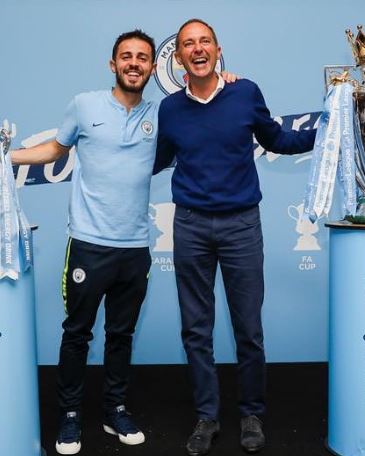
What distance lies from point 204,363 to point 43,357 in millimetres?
1165

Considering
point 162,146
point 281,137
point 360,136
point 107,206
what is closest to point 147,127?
point 162,146

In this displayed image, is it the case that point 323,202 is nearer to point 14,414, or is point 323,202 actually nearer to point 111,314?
point 111,314

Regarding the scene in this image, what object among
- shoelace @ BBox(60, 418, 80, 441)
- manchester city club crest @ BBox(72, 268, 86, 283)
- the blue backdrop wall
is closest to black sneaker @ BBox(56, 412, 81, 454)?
shoelace @ BBox(60, 418, 80, 441)

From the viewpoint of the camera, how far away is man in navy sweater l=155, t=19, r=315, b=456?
198 centimetres

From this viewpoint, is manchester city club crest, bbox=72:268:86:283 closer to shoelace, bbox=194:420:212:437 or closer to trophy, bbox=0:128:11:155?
trophy, bbox=0:128:11:155

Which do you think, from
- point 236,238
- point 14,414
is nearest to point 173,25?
point 236,238

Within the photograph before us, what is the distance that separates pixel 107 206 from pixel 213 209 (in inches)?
14.2

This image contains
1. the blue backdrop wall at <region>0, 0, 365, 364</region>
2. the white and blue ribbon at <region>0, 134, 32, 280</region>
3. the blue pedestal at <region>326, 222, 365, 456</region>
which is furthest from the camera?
the blue backdrop wall at <region>0, 0, 365, 364</region>

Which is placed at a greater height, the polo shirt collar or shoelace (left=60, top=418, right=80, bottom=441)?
the polo shirt collar

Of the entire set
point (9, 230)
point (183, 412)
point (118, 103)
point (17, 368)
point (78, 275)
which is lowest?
point (183, 412)

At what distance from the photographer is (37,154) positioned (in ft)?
6.74

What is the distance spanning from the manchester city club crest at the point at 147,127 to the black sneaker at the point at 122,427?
102cm

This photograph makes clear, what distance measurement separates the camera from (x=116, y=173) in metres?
2.00

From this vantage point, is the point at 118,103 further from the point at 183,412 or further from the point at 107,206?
the point at 183,412
